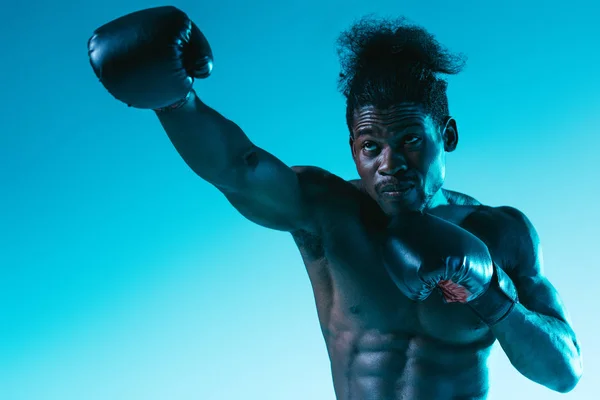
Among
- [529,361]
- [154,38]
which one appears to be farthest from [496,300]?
[154,38]

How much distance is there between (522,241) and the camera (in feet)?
5.17

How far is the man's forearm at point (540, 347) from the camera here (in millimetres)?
1354

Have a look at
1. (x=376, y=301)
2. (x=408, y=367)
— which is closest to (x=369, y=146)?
(x=376, y=301)

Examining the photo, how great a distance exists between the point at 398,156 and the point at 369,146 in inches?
2.6

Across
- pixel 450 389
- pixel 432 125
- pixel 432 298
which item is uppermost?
pixel 432 125

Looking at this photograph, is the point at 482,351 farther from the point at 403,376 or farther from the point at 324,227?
the point at 324,227

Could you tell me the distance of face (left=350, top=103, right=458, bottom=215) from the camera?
4.57 feet

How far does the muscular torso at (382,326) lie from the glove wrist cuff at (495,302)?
14cm

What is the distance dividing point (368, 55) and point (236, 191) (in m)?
0.41

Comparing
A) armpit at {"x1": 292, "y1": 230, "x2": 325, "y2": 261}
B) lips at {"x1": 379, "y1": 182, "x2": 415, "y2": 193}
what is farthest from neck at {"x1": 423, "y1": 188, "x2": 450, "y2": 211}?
armpit at {"x1": 292, "y1": 230, "x2": 325, "y2": 261}

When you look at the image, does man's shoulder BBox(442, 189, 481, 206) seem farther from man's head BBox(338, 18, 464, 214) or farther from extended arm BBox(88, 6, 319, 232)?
extended arm BBox(88, 6, 319, 232)

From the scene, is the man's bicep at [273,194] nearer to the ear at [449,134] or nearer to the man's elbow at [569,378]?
the ear at [449,134]

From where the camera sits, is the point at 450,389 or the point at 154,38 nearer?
the point at 154,38

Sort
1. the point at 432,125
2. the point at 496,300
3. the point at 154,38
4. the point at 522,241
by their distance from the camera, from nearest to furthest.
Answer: the point at 154,38 < the point at 496,300 < the point at 432,125 < the point at 522,241
